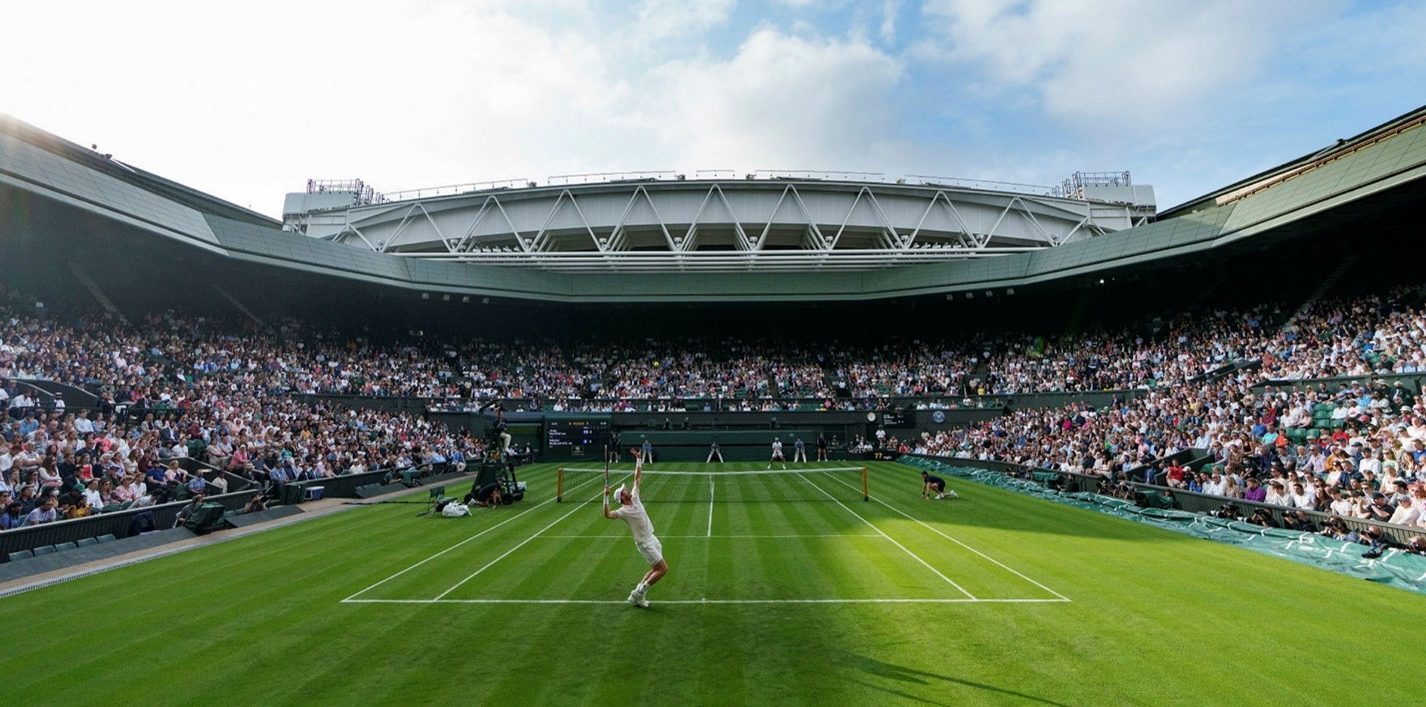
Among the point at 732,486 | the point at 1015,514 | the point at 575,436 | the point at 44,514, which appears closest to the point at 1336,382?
the point at 1015,514

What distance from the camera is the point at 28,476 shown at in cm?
1569

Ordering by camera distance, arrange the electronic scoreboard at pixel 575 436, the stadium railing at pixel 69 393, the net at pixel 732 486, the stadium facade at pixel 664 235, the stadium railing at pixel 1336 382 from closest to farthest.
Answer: the stadium railing at pixel 1336 382 < the stadium railing at pixel 69 393 < the net at pixel 732 486 < the stadium facade at pixel 664 235 < the electronic scoreboard at pixel 575 436

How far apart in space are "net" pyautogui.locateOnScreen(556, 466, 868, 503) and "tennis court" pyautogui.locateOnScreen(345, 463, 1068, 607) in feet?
2.88

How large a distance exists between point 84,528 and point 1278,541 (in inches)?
1062

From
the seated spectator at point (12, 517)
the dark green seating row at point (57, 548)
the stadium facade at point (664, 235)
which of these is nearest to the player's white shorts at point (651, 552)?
the dark green seating row at point (57, 548)

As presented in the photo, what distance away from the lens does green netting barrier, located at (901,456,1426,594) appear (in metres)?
11.7

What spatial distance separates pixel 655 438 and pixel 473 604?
105 ft

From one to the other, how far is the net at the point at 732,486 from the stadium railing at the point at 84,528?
10.7 metres

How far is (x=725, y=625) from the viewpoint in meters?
9.24

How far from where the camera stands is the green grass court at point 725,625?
705 cm

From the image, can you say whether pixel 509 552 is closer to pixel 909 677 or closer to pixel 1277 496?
pixel 909 677

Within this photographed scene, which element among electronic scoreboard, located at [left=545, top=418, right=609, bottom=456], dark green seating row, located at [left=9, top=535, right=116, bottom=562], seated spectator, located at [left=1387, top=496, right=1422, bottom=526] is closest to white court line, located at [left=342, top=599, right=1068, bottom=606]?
dark green seating row, located at [left=9, top=535, right=116, bottom=562]

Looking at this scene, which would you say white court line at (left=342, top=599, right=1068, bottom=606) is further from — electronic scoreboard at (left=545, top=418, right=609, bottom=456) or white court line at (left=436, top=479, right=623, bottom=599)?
electronic scoreboard at (left=545, top=418, right=609, bottom=456)

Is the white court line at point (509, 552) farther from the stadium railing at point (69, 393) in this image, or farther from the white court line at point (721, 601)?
the stadium railing at point (69, 393)
